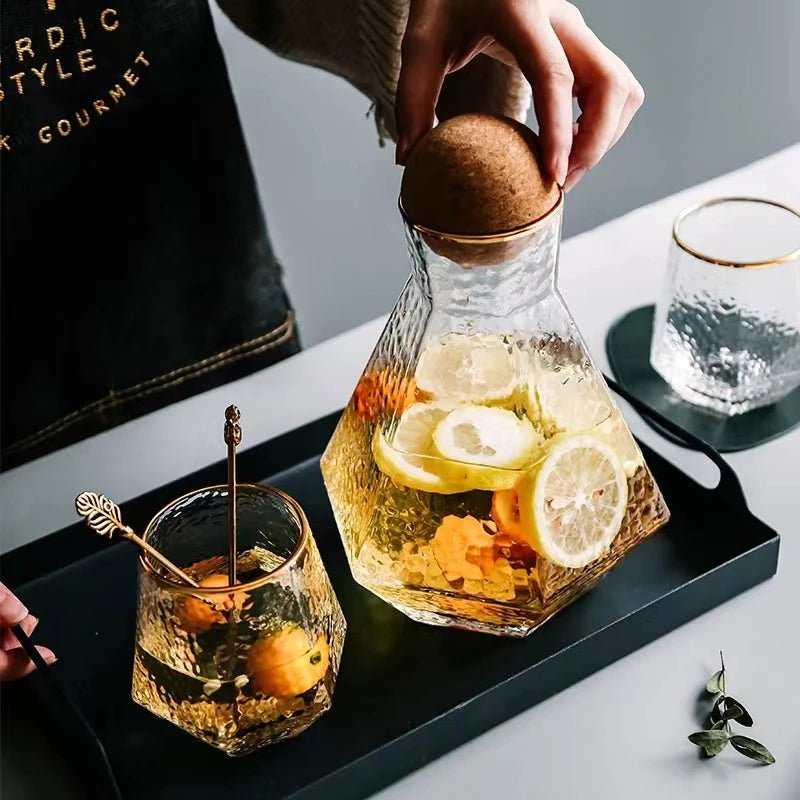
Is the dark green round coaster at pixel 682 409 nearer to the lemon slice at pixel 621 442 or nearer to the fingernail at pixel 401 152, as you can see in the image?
the lemon slice at pixel 621 442

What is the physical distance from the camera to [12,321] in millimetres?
871

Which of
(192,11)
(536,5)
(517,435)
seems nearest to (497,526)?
(517,435)

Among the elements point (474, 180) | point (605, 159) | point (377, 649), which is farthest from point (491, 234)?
point (605, 159)

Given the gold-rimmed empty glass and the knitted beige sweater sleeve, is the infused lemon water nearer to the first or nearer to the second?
the gold-rimmed empty glass

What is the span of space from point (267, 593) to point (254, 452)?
0.22 m

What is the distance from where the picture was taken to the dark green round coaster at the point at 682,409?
2.42 ft

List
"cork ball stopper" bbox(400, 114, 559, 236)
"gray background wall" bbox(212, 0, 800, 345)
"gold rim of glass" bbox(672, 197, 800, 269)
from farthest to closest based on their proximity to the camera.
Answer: "gray background wall" bbox(212, 0, 800, 345), "gold rim of glass" bbox(672, 197, 800, 269), "cork ball stopper" bbox(400, 114, 559, 236)

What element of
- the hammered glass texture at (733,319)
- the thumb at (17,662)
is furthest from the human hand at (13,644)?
the hammered glass texture at (733,319)

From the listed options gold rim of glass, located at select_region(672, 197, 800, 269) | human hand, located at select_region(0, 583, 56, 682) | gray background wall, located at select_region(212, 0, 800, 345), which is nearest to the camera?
human hand, located at select_region(0, 583, 56, 682)

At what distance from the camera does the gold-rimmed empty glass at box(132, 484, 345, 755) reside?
1.67 ft

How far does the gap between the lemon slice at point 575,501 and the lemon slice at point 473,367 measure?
0.04 metres

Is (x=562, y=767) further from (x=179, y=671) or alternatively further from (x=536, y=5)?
(x=536, y=5)

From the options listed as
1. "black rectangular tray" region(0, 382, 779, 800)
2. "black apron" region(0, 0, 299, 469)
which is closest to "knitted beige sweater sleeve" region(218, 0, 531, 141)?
"black apron" region(0, 0, 299, 469)

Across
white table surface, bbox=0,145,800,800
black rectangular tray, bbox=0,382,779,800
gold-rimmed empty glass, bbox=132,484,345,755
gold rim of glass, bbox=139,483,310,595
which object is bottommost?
white table surface, bbox=0,145,800,800
